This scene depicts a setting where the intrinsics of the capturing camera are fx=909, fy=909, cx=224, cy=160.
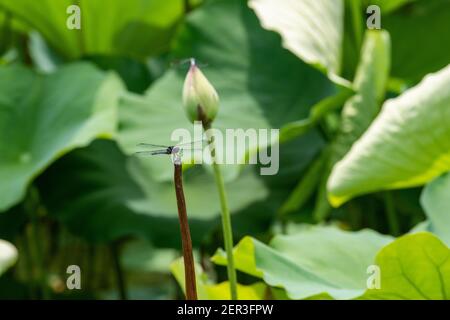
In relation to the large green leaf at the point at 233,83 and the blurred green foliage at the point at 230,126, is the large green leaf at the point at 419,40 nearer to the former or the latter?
the blurred green foliage at the point at 230,126

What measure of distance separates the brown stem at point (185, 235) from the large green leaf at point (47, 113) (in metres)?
0.56

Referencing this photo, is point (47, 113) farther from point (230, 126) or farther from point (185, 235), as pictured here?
point (185, 235)

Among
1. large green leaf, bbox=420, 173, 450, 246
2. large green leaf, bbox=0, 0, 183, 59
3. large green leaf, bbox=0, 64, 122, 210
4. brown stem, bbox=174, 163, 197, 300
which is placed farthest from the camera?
large green leaf, bbox=0, 0, 183, 59

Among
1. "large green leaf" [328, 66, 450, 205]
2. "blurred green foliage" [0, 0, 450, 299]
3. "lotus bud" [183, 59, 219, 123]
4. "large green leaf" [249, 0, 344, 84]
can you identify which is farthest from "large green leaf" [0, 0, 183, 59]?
"lotus bud" [183, 59, 219, 123]

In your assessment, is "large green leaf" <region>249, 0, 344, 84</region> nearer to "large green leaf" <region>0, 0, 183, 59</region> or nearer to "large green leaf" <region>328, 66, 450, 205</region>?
"large green leaf" <region>328, 66, 450, 205</region>

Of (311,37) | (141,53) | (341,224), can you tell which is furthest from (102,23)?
(341,224)

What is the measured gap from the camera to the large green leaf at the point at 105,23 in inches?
57.3

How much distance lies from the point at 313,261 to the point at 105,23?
0.71 metres

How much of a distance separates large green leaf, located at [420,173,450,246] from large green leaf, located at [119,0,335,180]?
0.33 meters

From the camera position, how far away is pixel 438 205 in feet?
3.13

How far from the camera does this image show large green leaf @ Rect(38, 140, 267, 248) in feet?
4.34

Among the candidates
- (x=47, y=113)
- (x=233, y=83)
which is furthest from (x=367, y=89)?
(x=47, y=113)

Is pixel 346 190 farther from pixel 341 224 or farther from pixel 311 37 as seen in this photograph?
pixel 341 224

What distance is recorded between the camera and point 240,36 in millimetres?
1375
